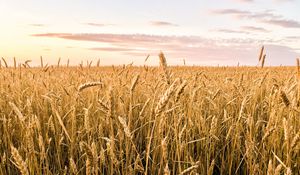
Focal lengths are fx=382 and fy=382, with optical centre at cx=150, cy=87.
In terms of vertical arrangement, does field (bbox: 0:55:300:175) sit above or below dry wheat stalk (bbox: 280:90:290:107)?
below

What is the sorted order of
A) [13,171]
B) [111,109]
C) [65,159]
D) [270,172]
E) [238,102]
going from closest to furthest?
1. [270,172]
2. [111,109]
3. [13,171]
4. [65,159]
5. [238,102]

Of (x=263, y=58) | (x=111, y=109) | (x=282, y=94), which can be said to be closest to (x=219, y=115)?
(x=263, y=58)

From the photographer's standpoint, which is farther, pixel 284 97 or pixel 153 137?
pixel 153 137

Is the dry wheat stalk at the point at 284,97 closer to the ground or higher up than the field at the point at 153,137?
higher up

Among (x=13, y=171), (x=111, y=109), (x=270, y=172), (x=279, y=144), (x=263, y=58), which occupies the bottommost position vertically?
(x=13, y=171)

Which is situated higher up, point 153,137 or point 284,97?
Result: point 284,97

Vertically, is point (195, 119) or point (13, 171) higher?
point (195, 119)

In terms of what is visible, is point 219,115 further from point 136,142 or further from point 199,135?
point 136,142

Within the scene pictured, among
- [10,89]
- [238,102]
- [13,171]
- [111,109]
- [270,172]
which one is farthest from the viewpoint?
[10,89]

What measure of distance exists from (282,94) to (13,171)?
1.49 meters

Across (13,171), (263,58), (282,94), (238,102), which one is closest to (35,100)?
(13,171)

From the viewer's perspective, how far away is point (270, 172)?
3.71 feet

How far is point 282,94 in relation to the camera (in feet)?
4.76

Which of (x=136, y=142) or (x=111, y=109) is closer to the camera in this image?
(x=111, y=109)
